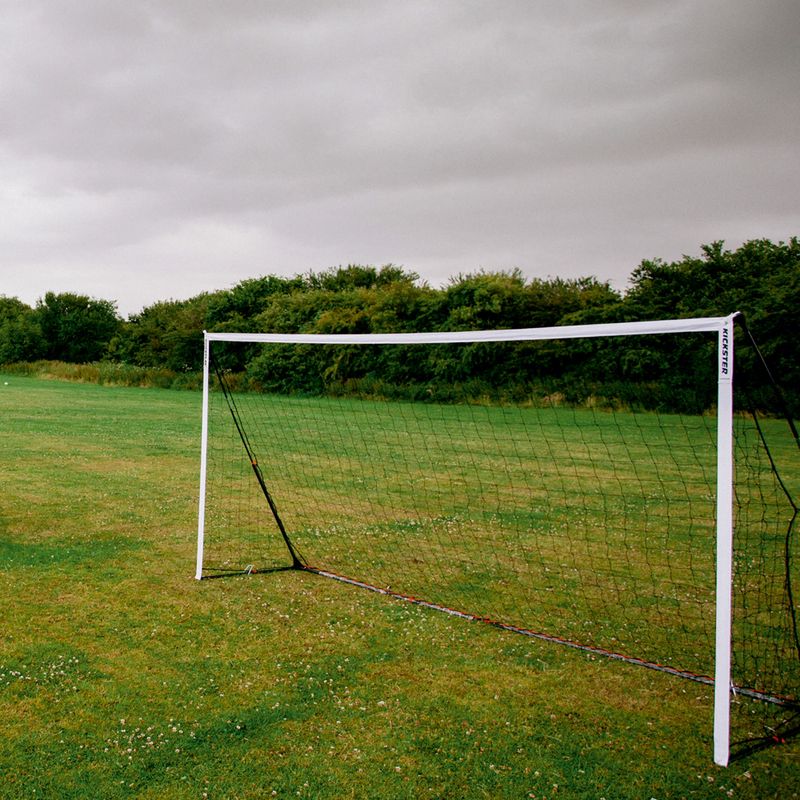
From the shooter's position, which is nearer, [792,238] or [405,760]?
[405,760]

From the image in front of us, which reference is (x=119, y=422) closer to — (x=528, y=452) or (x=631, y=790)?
(x=528, y=452)

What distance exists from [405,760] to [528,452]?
12.6m

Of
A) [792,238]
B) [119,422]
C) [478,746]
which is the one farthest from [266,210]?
[478,746]

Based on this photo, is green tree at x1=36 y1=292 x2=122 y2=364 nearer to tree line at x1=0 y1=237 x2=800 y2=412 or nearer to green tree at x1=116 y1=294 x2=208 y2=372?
green tree at x1=116 y1=294 x2=208 y2=372

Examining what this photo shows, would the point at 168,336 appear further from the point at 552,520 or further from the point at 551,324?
→ the point at 552,520

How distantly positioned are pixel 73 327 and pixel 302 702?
70087mm

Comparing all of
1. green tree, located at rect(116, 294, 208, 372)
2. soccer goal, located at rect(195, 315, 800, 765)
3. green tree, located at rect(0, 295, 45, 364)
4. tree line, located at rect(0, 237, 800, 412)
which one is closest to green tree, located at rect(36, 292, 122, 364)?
green tree, located at rect(0, 295, 45, 364)

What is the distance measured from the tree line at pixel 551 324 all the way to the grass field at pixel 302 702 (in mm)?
19520

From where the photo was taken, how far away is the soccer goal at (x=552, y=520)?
456cm

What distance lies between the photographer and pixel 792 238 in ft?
102

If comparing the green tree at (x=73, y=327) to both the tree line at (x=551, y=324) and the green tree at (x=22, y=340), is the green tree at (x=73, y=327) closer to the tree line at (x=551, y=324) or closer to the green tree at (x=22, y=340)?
the green tree at (x=22, y=340)

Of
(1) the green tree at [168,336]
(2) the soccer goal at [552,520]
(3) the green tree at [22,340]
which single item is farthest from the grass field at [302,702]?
(3) the green tree at [22,340]

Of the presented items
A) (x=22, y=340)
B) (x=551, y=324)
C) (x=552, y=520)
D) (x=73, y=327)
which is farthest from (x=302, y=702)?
(x=73, y=327)

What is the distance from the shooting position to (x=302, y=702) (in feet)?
12.7
